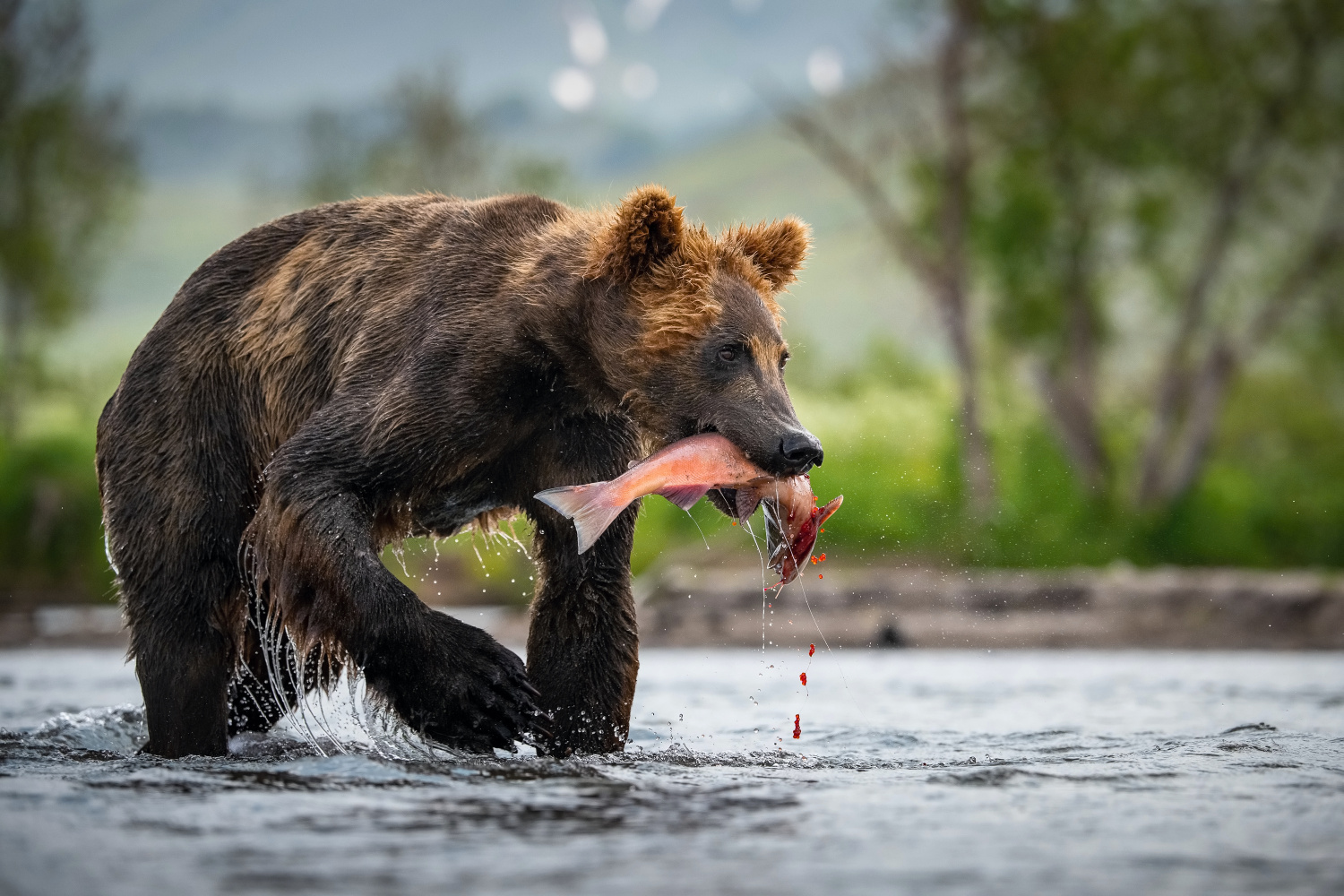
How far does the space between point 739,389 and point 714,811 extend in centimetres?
134

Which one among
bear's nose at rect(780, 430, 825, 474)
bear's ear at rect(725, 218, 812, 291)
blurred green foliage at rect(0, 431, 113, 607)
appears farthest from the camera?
blurred green foliage at rect(0, 431, 113, 607)

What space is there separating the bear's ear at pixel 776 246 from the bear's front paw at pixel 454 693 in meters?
1.60

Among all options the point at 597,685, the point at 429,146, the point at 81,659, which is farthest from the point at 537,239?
the point at 429,146

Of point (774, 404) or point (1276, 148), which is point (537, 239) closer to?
point (774, 404)

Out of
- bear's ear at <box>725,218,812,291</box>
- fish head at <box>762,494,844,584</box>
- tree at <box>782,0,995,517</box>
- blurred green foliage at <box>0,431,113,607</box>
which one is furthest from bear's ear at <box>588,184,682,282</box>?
tree at <box>782,0,995,517</box>

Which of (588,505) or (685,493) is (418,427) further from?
(685,493)

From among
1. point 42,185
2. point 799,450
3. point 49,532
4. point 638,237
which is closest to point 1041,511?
point 49,532

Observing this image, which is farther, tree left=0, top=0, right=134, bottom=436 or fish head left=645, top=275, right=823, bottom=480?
tree left=0, top=0, right=134, bottom=436

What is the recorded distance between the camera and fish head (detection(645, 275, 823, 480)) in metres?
4.77

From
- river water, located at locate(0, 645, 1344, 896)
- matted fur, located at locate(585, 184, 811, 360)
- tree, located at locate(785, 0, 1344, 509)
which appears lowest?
river water, located at locate(0, 645, 1344, 896)

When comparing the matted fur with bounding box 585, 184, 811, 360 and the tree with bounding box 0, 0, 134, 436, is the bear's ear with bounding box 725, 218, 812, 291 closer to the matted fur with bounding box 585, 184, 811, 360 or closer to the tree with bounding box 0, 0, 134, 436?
the matted fur with bounding box 585, 184, 811, 360

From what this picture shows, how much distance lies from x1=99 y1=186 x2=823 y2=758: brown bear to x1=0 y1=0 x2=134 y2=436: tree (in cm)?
1852

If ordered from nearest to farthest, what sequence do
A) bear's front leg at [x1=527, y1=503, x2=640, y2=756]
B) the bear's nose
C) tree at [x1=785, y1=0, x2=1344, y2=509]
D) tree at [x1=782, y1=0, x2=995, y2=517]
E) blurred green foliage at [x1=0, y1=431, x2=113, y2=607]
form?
1. the bear's nose
2. bear's front leg at [x1=527, y1=503, x2=640, y2=756]
3. blurred green foliage at [x1=0, y1=431, x2=113, y2=607]
4. tree at [x1=785, y1=0, x2=1344, y2=509]
5. tree at [x1=782, y1=0, x2=995, y2=517]

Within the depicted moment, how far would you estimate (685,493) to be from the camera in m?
4.83
